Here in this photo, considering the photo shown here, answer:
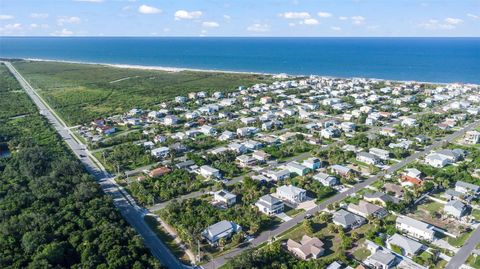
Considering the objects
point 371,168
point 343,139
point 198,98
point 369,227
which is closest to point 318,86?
point 198,98

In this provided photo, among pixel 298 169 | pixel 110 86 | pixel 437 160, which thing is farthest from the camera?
pixel 110 86

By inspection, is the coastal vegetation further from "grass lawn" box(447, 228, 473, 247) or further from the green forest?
"grass lawn" box(447, 228, 473, 247)

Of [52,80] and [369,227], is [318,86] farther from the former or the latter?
[52,80]

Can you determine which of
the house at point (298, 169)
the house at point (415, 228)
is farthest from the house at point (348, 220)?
the house at point (298, 169)

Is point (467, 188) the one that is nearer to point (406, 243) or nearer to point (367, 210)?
point (367, 210)

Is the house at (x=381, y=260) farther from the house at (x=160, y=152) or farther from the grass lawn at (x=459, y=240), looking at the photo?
the house at (x=160, y=152)

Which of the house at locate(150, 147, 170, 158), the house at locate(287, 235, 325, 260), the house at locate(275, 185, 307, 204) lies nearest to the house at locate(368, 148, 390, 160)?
the house at locate(275, 185, 307, 204)

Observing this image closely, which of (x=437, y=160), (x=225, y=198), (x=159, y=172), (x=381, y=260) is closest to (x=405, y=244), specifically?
(x=381, y=260)
